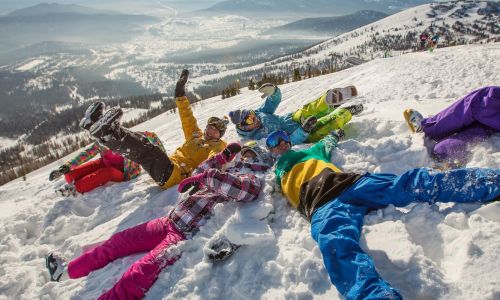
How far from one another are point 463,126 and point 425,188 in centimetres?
189

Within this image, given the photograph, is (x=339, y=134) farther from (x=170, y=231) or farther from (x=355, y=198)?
(x=170, y=231)

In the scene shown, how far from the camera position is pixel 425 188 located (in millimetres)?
2551

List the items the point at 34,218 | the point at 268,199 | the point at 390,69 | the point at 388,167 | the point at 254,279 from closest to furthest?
the point at 254,279 < the point at 268,199 < the point at 388,167 < the point at 34,218 < the point at 390,69

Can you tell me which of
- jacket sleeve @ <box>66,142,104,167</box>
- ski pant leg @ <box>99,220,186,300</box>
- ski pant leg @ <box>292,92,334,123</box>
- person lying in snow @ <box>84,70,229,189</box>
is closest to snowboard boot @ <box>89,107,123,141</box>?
person lying in snow @ <box>84,70,229,189</box>

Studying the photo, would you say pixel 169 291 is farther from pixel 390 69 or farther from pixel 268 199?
pixel 390 69

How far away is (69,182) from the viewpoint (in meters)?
5.32

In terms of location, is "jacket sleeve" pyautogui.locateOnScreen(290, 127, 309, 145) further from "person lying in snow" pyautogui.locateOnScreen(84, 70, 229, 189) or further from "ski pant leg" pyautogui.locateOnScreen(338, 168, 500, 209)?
"ski pant leg" pyautogui.locateOnScreen(338, 168, 500, 209)

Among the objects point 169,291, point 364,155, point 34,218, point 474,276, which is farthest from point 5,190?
point 474,276

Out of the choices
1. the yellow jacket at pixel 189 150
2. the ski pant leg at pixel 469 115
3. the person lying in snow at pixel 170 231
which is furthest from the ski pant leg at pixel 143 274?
the ski pant leg at pixel 469 115

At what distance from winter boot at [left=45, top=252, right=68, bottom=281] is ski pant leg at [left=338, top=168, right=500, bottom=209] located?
286 centimetres

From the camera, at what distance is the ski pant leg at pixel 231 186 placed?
3.29 metres

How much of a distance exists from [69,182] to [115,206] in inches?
49.5

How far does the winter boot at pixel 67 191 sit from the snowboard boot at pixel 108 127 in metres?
1.31

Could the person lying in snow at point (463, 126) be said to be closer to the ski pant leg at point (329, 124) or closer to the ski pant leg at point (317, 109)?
the ski pant leg at point (329, 124)
